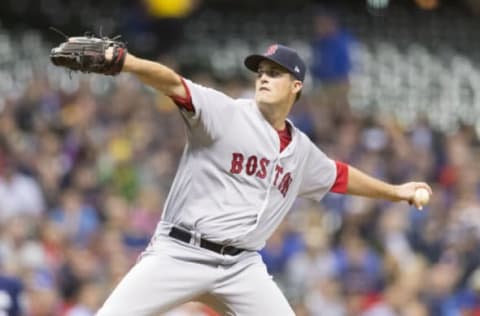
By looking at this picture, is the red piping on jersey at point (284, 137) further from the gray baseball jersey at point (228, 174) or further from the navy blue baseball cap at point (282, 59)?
the navy blue baseball cap at point (282, 59)

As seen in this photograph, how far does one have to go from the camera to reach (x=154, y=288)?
22.6 ft

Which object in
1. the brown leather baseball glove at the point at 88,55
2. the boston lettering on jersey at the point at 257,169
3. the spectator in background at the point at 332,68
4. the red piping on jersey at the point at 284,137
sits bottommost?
the spectator in background at the point at 332,68

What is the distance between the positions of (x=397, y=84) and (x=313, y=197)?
27.5 ft

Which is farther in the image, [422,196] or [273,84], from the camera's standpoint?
[422,196]

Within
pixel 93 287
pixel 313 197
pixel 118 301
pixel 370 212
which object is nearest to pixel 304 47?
pixel 370 212

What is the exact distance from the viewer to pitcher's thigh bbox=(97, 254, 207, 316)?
6805 mm

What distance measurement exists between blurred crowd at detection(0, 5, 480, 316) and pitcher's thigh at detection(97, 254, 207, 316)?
2413 millimetres

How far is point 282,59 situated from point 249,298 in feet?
4.00

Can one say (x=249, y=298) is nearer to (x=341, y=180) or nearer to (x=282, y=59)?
(x=341, y=180)

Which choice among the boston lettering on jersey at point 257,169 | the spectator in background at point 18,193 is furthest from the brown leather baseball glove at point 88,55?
the spectator in background at point 18,193

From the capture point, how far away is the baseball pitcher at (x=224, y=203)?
6.91 metres

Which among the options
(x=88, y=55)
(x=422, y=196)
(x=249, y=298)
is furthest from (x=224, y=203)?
(x=422, y=196)

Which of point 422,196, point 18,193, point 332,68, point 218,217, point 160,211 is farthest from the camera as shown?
point 332,68

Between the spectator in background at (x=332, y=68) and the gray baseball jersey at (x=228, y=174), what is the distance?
24.2ft
